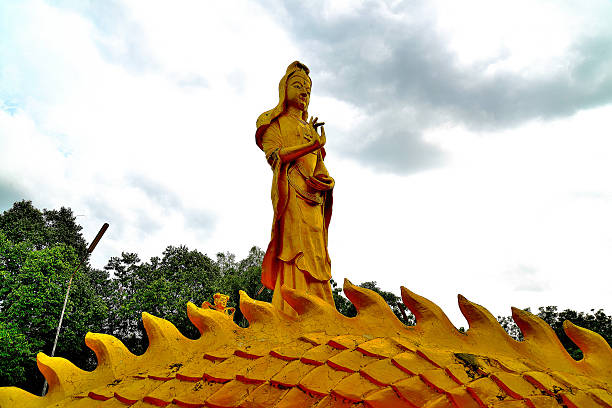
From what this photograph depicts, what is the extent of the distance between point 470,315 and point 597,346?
0.35 metres

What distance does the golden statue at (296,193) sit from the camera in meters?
3.58

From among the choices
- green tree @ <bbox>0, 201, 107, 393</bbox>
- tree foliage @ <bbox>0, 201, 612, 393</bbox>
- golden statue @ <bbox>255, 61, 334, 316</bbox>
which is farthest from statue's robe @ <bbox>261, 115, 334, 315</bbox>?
green tree @ <bbox>0, 201, 107, 393</bbox>

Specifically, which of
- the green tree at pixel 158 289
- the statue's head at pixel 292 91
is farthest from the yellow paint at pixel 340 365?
the green tree at pixel 158 289

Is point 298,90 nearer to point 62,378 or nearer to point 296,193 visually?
point 296,193

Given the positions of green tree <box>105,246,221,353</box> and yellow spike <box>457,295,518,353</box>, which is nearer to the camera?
yellow spike <box>457,295,518,353</box>

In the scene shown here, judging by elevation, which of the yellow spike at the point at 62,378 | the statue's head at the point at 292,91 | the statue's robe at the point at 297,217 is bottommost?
the yellow spike at the point at 62,378

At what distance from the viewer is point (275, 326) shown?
1.26 m

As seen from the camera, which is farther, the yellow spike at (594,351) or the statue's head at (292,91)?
the statue's head at (292,91)

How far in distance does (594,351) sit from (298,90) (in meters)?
3.57

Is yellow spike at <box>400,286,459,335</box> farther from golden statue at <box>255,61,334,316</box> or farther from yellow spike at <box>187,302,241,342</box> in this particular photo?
golden statue at <box>255,61,334,316</box>

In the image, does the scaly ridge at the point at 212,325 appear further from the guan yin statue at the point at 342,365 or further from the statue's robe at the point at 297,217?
the statue's robe at the point at 297,217

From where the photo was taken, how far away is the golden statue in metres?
3.58

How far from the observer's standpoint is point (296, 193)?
Answer: 12.5 ft

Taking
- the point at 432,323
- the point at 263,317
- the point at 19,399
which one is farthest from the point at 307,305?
the point at 19,399
